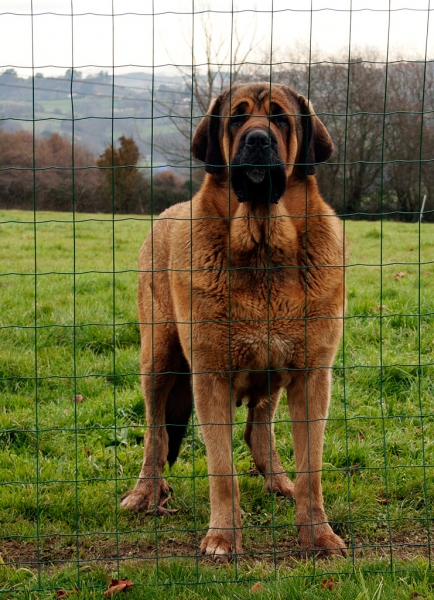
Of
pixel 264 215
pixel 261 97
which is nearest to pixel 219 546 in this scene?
pixel 264 215

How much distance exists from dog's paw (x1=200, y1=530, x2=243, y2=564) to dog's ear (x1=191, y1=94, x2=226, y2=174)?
1759mm

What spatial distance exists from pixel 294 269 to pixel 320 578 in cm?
138

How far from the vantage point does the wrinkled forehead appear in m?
3.41

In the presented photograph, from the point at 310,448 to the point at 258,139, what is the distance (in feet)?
4.92

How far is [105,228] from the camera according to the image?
14.6 m

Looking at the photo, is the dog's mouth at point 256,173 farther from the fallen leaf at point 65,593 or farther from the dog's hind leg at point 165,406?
the fallen leaf at point 65,593

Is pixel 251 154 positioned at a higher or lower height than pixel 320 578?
higher

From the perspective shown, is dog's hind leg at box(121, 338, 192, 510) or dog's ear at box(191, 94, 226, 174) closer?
dog's ear at box(191, 94, 226, 174)

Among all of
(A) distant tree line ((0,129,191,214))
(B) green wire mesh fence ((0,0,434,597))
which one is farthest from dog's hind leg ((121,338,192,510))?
(A) distant tree line ((0,129,191,214))

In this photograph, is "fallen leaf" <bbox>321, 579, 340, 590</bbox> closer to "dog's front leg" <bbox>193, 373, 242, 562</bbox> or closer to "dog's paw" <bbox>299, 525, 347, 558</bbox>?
"dog's paw" <bbox>299, 525, 347, 558</bbox>

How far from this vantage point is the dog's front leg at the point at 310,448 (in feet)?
11.0

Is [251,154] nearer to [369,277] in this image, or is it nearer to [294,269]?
[294,269]

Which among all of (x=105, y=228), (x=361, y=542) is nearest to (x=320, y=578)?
(x=361, y=542)

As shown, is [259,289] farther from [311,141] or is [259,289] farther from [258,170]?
[311,141]
